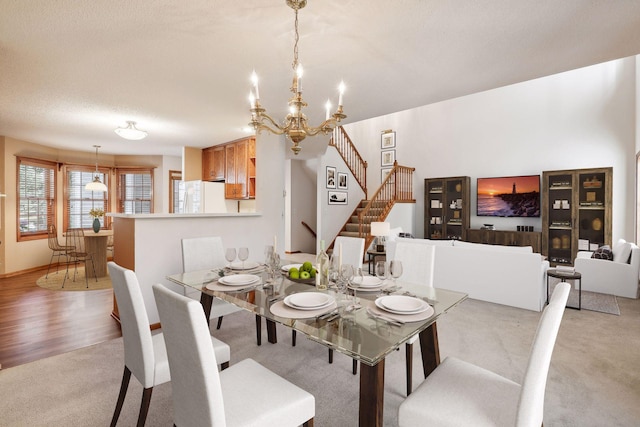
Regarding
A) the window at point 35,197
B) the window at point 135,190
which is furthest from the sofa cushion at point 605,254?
the window at point 35,197

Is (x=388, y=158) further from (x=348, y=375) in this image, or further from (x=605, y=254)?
(x=348, y=375)

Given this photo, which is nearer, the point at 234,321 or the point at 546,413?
the point at 546,413

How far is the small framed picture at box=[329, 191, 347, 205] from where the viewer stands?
25.3 feet

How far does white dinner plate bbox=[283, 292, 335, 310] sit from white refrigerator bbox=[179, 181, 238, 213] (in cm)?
445

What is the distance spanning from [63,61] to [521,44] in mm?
3764

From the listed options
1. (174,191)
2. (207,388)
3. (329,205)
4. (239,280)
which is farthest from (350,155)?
(207,388)

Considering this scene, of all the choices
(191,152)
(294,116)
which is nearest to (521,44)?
(294,116)

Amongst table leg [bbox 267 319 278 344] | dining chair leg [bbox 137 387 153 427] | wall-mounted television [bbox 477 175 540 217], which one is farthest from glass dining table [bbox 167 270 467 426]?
wall-mounted television [bbox 477 175 540 217]

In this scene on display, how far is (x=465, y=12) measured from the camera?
6.48ft

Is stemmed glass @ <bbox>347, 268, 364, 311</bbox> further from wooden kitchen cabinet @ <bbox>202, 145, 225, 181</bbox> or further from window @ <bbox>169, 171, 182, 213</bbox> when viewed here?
window @ <bbox>169, 171, 182, 213</bbox>

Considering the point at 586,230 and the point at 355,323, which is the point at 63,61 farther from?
the point at 586,230

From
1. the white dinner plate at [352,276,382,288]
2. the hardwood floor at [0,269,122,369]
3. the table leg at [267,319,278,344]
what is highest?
the white dinner plate at [352,276,382,288]

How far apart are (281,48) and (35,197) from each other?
255 inches

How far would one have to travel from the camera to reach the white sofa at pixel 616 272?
4070 mm
